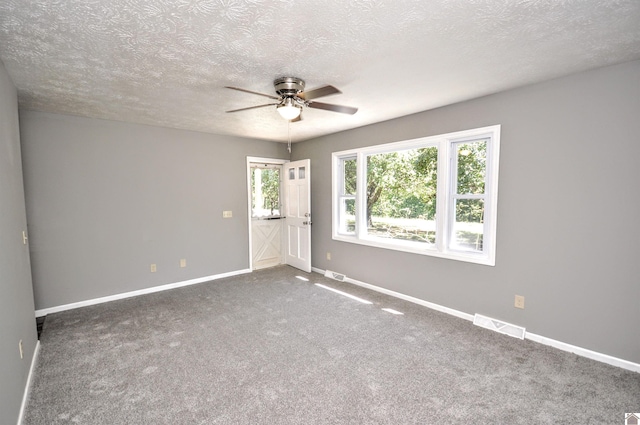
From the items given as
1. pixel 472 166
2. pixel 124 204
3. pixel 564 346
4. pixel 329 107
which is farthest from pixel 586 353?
pixel 124 204

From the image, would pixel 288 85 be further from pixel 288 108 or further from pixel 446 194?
pixel 446 194

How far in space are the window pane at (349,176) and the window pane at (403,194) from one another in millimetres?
285

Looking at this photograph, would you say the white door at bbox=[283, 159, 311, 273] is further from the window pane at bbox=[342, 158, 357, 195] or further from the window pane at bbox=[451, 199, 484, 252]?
the window pane at bbox=[451, 199, 484, 252]

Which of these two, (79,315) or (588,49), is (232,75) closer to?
(588,49)

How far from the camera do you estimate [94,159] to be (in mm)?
3775

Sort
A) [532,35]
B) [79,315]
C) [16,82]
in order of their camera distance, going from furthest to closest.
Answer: [79,315], [16,82], [532,35]

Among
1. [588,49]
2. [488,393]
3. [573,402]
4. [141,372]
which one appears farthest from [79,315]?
[588,49]

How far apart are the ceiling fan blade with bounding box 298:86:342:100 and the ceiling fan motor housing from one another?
98 millimetres

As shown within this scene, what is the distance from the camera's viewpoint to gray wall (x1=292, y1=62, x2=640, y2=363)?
7.50ft

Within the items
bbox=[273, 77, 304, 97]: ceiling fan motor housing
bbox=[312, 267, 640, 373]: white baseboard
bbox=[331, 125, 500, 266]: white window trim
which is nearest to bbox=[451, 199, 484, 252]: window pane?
bbox=[331, 125, 500, 266]: white window trim

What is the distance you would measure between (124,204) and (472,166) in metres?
4.57

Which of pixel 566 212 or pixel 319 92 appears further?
pixel 566 212

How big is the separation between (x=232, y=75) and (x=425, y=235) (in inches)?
116

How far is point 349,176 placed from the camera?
4.71 meters
